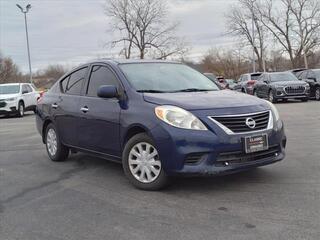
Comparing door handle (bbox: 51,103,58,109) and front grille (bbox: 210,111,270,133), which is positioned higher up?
door handle (bbox: 51,103,58,109)

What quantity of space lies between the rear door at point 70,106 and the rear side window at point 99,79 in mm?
255

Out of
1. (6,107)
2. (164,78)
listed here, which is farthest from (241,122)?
(6,107)

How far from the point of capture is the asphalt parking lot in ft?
14.2

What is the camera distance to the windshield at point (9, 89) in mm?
22111

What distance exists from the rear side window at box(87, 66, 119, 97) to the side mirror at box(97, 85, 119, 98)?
297 mm

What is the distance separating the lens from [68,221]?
4.73 metres

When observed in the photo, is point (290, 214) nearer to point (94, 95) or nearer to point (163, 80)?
point (163, 80)

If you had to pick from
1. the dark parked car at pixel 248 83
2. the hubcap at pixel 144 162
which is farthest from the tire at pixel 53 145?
the dark parked car at pixel 248 83

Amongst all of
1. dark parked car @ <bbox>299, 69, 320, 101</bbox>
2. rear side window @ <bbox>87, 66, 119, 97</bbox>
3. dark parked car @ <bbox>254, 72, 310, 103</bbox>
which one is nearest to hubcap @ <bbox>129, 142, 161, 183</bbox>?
rear side window @ <bbox>87, 66, 119, 97</bbox>

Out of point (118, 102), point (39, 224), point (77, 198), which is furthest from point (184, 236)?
point (118, 102)

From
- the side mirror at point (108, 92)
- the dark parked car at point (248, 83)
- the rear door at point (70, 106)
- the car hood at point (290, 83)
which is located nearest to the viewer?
the side mirror at point (108, 92)

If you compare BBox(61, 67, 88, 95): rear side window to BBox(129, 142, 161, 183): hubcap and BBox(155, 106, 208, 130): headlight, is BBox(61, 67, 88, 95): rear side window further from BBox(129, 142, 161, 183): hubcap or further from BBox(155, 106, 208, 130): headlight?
BBox(155, 106, 208, 130): headlight

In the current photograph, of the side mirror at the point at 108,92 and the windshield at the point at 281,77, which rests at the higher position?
the windshield at the point at 281,77

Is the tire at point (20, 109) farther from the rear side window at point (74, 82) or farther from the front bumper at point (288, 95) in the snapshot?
the rear side window at point (74, 82)
